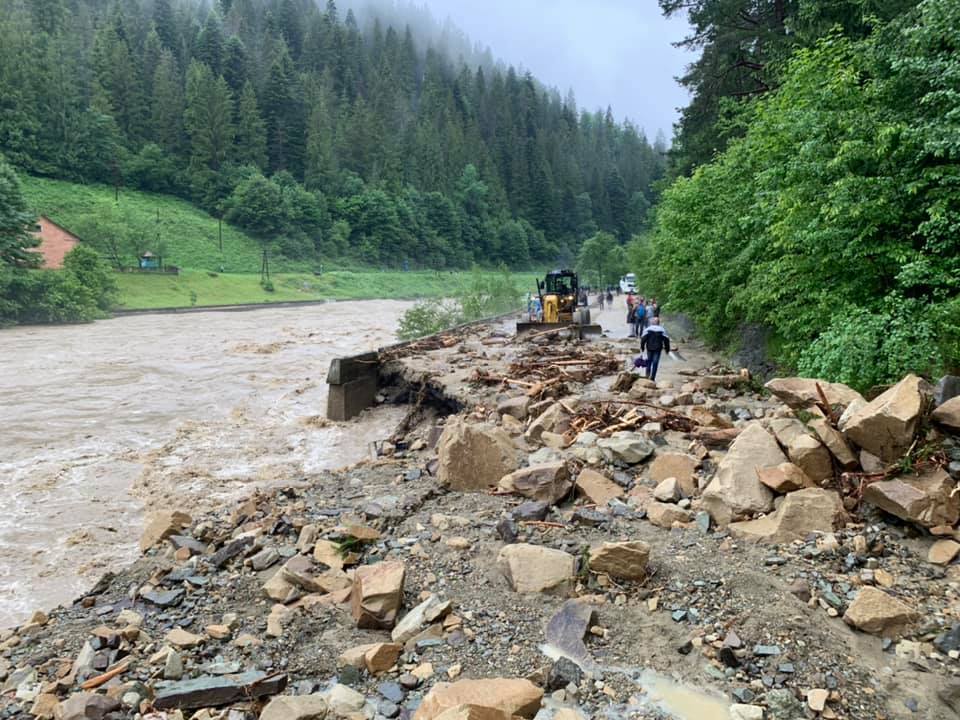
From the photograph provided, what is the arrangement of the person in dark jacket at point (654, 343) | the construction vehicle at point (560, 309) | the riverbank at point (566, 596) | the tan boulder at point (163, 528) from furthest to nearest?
the construction vehicle at point (560, 309)
the person in dark jacket at point (654, 343)
the tan boulder at point (163, 528)
the riverbank at point (566, 596)

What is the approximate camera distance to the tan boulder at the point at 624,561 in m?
5.10

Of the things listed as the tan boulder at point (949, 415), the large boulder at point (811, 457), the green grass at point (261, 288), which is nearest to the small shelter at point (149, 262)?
the green grass at point (261, 288)

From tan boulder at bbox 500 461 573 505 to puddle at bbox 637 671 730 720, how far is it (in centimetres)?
298

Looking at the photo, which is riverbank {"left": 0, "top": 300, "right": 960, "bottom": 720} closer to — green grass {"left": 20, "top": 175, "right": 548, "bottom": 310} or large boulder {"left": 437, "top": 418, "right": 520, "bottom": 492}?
large boulder {"left": 437, "top": 418, "right": 520, "bottom": 492}

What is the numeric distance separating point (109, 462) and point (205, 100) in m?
114

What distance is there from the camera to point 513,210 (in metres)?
146

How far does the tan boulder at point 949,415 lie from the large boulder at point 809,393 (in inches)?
31.5

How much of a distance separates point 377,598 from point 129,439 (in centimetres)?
1265

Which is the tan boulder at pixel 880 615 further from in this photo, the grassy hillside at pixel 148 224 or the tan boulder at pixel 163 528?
the grassy hillside at pixel 148 224

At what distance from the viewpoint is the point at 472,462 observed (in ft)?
26.1

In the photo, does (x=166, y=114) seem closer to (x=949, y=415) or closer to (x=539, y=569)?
(x=539, y=569)

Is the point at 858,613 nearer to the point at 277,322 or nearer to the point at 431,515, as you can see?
the point at 431,515

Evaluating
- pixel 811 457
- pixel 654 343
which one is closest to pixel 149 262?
pixel 654 343

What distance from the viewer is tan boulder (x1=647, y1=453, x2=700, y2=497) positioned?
7.16 meters
